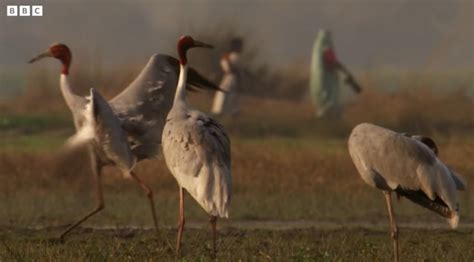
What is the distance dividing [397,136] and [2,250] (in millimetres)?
2816

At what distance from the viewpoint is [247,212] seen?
38.7 ft

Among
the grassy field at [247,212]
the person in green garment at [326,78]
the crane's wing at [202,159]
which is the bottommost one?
the person in green garment at [326,78]

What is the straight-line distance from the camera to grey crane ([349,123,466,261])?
27.0ft

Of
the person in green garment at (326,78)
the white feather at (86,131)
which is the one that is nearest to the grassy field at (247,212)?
the white feather at (86,131)

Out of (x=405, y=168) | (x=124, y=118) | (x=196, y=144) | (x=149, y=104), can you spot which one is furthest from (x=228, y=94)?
(x=196, y=144)

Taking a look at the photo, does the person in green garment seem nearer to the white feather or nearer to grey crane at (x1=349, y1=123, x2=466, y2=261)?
the white feather

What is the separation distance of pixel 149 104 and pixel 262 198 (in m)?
3.13

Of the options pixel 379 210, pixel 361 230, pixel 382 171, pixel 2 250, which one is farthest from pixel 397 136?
pixel 379 210

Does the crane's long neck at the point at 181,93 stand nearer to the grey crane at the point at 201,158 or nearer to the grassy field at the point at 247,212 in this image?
the grey crane at the point at 201,158

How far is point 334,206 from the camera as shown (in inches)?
487

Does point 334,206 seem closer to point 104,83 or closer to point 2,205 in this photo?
point 2,205

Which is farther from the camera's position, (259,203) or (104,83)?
(104,83)

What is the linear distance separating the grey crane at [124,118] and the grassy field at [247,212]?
0.55 metres

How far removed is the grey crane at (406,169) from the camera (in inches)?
324
